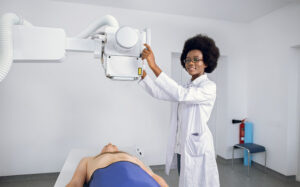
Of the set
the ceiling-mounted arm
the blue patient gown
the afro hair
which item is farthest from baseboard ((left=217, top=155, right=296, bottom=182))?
the ceiling-mounted arm

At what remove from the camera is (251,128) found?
291 centimetres

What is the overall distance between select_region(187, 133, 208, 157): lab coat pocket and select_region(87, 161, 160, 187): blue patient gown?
1.58 feet

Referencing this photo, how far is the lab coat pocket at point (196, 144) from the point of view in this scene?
134 cm

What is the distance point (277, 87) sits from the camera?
8.46 ft

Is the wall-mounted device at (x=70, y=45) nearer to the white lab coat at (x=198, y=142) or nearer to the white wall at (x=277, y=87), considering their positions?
the white lab coat at (x=198, y=142)

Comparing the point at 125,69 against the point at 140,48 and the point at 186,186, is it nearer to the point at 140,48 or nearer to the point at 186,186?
the point at 140,48

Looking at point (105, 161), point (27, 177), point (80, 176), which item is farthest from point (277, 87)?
point (27, 177)

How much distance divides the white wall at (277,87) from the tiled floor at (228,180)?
14 cm

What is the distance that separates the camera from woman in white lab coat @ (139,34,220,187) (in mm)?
1234

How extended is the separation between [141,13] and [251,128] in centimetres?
223

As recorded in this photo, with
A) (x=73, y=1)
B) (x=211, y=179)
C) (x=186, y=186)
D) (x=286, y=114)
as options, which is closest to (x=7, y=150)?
(x=73, y=1)

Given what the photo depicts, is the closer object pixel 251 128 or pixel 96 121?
pixel 96 121

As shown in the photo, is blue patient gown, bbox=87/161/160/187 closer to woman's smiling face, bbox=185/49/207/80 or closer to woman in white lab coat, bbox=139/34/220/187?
woman in white lab coat, bbox=139/34/220/187

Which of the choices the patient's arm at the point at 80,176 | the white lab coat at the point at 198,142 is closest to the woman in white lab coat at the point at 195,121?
the white lab coat at the point at 198,142
